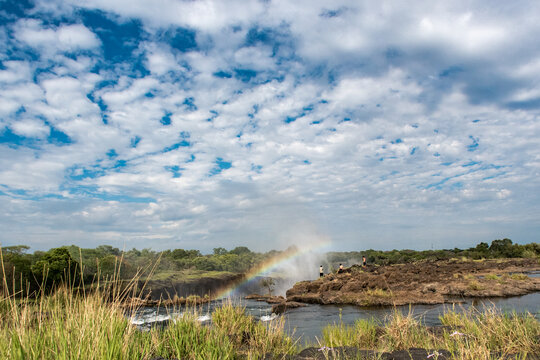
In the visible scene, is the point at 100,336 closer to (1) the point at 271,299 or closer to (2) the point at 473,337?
(2) the point at 473,337

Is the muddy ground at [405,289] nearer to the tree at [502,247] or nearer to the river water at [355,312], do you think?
the river water at [355,312]

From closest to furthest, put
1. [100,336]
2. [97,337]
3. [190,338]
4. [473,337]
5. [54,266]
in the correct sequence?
[97,337]
[100,336]
[473,337]
[190,338]
[54,266]

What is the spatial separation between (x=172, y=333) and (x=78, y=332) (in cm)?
298

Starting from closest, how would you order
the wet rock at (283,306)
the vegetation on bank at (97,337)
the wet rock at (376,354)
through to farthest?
the vegetation on bank at (97,337) → the wet rock at (376,354) → the wet rock at (283,306)

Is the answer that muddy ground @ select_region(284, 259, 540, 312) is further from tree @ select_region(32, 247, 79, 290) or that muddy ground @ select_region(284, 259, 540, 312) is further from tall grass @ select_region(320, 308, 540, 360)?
tree @ select_region(32, 247, 79, 290)

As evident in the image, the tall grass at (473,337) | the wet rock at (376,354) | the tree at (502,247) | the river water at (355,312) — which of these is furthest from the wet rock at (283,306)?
the tree at (502,247)

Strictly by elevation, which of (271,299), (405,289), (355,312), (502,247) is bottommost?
(271,299)

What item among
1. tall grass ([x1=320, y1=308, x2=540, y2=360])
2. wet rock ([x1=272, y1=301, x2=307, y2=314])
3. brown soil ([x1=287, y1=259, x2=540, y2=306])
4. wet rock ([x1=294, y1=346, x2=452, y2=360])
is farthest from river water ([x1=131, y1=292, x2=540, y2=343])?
wet rock ([x1=294, y1=346, x2=452, y2=360])

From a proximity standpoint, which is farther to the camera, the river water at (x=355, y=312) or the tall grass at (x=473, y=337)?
the river water at (x=355, y=312)

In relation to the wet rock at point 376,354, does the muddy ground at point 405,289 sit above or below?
below

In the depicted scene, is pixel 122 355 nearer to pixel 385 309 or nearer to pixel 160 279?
pixel 385 309

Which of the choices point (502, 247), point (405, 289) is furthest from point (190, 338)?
point (502, 247)

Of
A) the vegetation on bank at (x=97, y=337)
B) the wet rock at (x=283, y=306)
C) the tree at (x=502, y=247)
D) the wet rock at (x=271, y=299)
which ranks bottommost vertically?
the wet rock at (x=271, y=299)

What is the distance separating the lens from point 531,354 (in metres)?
7.06
